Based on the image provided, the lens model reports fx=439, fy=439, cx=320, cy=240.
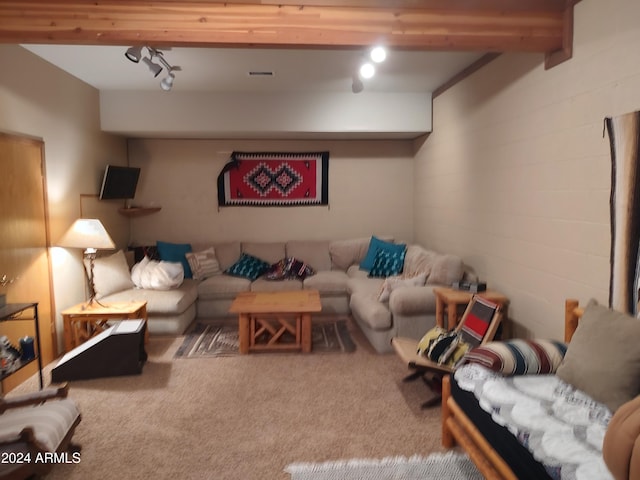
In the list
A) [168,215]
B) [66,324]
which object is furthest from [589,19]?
[168,215]

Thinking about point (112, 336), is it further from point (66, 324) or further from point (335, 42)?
point (335, 42)

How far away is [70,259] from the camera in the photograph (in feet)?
13.7

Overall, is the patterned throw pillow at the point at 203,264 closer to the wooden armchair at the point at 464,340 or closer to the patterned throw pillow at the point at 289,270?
the patterned throw pillow at the point at 289,270

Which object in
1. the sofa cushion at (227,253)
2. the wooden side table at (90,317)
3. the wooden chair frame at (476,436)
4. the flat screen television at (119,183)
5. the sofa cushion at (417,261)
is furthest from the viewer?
the sofa cushion at (227,253)

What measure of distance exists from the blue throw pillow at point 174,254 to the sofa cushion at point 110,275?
2.32ft

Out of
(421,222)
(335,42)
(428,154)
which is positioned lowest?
(421,222)

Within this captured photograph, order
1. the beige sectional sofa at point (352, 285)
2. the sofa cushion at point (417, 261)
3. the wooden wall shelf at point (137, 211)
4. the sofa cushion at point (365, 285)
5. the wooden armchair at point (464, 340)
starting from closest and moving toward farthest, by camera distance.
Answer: the wooden armchair at point (464, 340)
the beige sectional sofa at point (352, 285)
the sofa cushion at point (417, 261)
the sofa cushion at point (365, 285)
the wooden wall shelf at point (137, 211)

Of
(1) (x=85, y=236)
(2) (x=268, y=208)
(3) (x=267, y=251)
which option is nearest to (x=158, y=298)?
(1) (x=85, y=236)

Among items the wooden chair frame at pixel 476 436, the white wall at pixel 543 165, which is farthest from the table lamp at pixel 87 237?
the white wall at pixel 543 165

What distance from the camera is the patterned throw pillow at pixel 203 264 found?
538 centimetres

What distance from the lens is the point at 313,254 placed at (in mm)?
5785

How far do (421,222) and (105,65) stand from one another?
3.95 m

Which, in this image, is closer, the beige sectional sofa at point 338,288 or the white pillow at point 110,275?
the beige sectional sofa at point 338,288

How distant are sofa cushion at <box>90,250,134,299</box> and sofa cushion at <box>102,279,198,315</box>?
77mm
